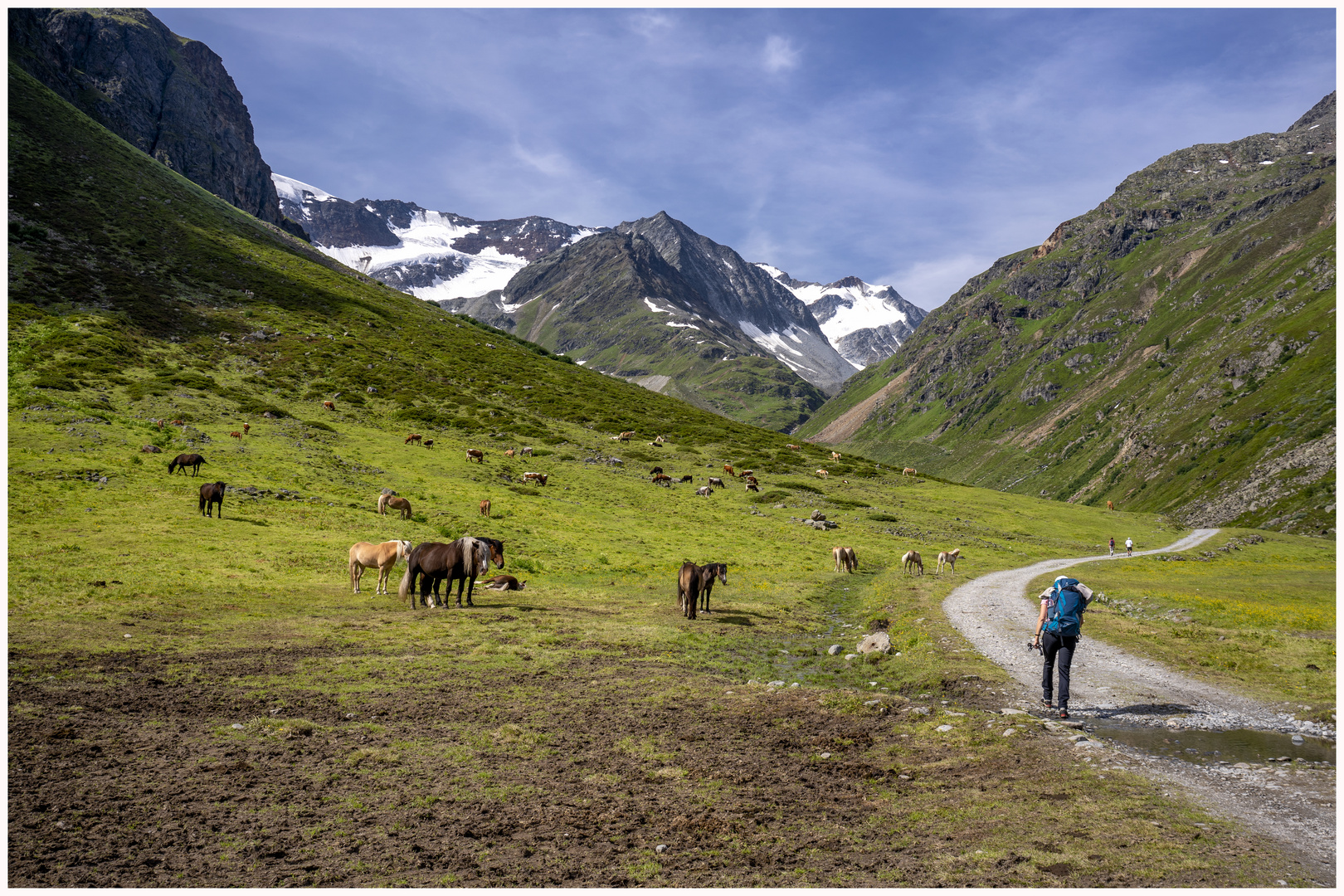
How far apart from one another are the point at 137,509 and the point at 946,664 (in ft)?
135

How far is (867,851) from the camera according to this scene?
8875mm

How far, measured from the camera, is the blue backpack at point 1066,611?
49.5ft

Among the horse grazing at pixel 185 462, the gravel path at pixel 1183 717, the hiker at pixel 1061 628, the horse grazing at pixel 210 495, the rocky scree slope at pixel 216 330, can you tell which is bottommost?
the gravel path at pixel 1183 717

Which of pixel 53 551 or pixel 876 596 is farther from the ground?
pixel 53 551

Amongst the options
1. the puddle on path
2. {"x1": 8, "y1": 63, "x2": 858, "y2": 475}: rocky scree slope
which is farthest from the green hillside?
{"x1": 8, "y1": 63, "x2": 858, "y2": 475}: rocky scree slope

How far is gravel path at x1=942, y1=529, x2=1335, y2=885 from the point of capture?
923 centimetres

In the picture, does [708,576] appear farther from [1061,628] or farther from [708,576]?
[1061,628]

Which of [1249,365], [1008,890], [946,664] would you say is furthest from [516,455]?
[1249,365]

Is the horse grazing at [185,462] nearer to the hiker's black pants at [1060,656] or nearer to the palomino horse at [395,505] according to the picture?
the palomino horse at [395,505]

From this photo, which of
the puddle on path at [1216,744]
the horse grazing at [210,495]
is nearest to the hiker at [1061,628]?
the puddle on path at [1216,744]

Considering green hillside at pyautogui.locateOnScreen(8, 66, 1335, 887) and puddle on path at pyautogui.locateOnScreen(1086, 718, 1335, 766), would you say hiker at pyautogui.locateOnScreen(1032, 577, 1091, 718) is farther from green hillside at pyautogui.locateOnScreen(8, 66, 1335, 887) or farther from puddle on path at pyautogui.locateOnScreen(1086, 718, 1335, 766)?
green hillside at pyautogui.locateOnScreen(8, 66, 1335, 887)

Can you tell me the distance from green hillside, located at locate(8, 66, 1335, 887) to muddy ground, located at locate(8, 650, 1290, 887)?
57 millimetres

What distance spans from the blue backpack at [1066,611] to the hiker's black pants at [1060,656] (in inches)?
4.8

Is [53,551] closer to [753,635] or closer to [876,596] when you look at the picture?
[753,635]
